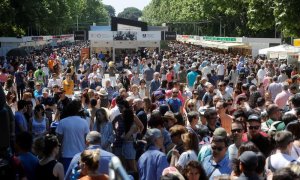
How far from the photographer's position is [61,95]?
1336 centimetres

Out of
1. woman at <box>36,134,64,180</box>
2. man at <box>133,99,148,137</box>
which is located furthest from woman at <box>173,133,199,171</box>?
man at <box>133,99,148,137</box>

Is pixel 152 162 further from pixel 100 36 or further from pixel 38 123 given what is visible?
pixel 100 36

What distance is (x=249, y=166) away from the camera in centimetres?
609

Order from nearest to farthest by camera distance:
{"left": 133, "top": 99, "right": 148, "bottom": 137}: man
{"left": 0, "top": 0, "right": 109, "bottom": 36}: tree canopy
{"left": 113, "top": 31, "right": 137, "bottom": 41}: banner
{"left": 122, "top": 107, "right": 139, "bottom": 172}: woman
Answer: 1. {"left": 122, "top": 107, "right": 139, "bottom": 172}: woman
2. {"left": 133, "top": 99, "right": 148, "bottom": 137}: man
3. {"left": 113, "top": 31, "right": 137, "bottom": 41}: banner
4. {"left": 0, "top": 0, "right": 109, "bottom": 36}: tree canopy

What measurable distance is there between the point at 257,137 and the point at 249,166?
1713mm

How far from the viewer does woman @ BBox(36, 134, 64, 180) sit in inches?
273

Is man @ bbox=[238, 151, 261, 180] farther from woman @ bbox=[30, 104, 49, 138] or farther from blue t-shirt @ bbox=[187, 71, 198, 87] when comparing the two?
blue t-shirt @ bbox=[187, 71, 198, 87]

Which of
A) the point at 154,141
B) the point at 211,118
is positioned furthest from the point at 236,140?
the point at 211,118

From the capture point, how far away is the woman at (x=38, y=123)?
34.7 feet

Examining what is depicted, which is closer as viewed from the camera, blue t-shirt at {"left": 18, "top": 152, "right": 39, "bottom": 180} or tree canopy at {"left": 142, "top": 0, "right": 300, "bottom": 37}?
blue t-shirt at {"left": 18, "top": 152, "right": 39, "bottom": 180}

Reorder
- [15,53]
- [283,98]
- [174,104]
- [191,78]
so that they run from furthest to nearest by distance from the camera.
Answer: [15,53], [191,78], [283,98], [174,104]

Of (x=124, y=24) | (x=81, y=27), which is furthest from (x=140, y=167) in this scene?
(x=81, y=27)

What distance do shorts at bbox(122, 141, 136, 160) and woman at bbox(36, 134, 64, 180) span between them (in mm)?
2684

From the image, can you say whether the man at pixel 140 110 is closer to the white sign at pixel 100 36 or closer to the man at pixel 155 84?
the man at pixel 155 84
